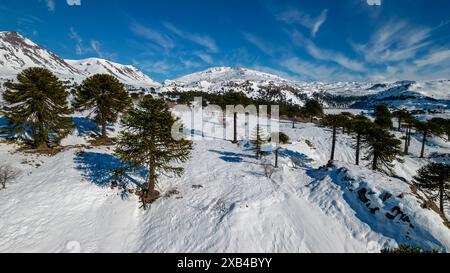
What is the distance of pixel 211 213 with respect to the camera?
59.6 feet

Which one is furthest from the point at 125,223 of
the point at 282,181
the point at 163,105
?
the point at 282,181

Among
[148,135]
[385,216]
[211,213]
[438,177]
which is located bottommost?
[211,213]

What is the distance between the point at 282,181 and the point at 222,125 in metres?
34.3

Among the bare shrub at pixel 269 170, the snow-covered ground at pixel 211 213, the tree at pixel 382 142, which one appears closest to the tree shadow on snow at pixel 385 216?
the snow-covered ground at pixel 211 213

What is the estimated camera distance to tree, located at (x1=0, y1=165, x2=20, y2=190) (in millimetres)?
18947

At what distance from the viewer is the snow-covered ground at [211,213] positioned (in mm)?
15359

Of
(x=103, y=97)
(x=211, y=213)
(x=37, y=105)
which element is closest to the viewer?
(x=211, y=213)

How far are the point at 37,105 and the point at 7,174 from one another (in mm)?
9598

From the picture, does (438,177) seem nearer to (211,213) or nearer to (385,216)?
(385,216)

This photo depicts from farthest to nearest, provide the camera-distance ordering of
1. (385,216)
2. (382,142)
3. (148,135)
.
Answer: (382,142) → (148,135) → (385,216)

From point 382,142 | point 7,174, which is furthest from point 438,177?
point 7,174

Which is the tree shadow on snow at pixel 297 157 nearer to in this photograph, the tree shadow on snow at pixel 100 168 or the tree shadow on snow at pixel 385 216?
the tree shadow on snow at pixel 385 216

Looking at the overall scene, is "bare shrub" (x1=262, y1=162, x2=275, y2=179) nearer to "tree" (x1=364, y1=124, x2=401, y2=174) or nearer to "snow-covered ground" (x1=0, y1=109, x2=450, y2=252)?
"snow-covered ground" (x1=0, y1=109, x2=450, y2=252)

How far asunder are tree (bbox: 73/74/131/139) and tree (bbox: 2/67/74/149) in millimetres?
3737
